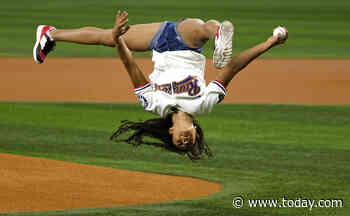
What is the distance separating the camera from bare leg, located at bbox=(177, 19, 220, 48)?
8320mm

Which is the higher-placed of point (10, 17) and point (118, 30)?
point (10, 17)

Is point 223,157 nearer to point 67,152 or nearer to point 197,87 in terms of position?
point 67,152

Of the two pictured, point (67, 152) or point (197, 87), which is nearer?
point (197, 87)

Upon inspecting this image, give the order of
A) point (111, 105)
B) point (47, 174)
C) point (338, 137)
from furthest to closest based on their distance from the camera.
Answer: point (111, 105) < point (338, 137) < point (47, 174)

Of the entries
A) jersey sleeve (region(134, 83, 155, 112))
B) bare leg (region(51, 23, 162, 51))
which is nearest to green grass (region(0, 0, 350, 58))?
bare leg (region(51, 23, 162, 51))

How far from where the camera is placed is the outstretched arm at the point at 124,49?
7.84 metres

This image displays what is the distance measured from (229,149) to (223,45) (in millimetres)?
5742

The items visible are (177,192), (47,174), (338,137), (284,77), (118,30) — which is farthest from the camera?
(284,77)

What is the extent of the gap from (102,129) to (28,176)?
3.69 metres

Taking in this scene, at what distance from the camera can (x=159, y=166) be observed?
40.9ft

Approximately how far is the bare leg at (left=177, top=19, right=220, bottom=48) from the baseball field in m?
2.23

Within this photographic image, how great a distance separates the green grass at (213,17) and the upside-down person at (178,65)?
53.1 ft

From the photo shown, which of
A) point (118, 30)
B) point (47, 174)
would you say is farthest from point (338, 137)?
point (118, 30)

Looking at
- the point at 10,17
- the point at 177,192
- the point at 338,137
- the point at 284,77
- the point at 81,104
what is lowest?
the point at 177,192
